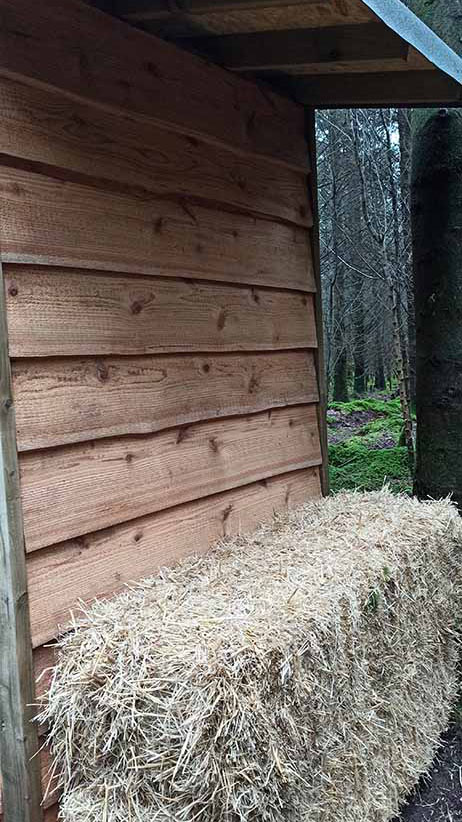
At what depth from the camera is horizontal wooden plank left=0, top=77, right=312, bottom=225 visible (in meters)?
1.95

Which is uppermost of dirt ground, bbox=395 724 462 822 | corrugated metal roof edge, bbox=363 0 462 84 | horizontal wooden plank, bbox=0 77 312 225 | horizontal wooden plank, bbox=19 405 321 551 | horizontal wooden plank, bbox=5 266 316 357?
corrugated metal roof edge, bbox=363 0 462 84

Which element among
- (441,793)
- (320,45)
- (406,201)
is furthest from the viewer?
(406,201)

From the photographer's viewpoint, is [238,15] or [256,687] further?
[238,15]

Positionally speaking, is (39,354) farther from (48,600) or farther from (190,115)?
(190,115)

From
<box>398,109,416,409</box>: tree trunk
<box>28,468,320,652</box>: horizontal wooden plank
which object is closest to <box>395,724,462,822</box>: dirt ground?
<box>28,468,320,652</box>: horizontal wooden plank

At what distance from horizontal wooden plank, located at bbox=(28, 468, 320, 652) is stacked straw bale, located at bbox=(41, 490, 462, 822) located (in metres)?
0.07

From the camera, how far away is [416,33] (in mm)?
2219

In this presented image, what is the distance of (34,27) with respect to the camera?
1970 millimetres

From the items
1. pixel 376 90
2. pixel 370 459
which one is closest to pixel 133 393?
pixel 376 90

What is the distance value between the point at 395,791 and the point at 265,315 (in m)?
1.99

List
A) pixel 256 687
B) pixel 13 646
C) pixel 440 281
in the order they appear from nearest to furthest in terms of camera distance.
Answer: pixel 256 687
pixel 13 646
pixel 440 281

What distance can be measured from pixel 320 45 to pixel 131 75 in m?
0.80

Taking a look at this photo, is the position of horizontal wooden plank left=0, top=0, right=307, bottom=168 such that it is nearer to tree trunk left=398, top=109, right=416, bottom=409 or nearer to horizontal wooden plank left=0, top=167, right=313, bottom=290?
horizontal wooden plank left=0, top=167, right=313, bottom=290

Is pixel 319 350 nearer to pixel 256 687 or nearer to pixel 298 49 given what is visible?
pixel 298 49
